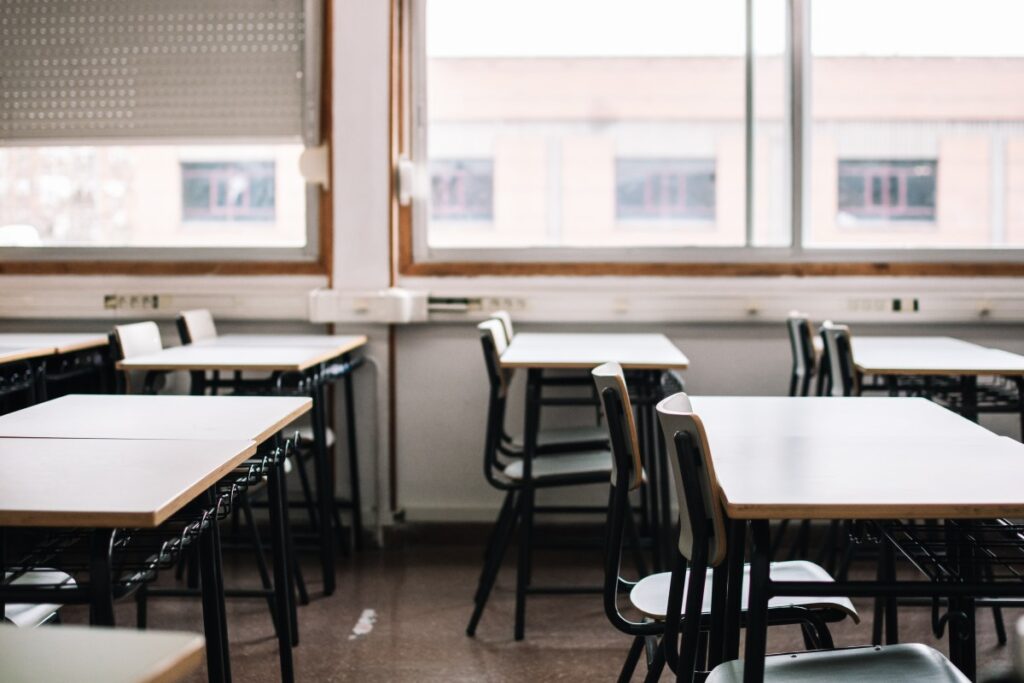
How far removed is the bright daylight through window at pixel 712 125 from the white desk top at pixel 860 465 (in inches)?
83.9

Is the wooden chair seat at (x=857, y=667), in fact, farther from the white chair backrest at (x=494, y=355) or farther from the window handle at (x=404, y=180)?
the window handle at (x=404, y=180)

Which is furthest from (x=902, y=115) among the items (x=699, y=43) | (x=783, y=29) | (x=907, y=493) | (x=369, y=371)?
(x=907, y=493)

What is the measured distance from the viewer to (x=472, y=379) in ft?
14.5

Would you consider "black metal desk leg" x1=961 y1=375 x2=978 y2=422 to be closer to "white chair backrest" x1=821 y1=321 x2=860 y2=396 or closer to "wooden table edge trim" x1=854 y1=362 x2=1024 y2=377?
"wooden table edge trim" x1=854 y1=362 x2=1024 y2=377

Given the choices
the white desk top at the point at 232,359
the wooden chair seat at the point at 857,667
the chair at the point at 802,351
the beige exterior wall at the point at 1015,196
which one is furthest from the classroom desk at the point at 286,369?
the beige exterior wall at the point at 1015,196

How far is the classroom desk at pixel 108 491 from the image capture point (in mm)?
1459

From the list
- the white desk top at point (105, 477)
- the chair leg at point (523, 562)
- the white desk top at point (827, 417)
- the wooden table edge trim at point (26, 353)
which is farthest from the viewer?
the wooden table edge trim at point (26, 353)

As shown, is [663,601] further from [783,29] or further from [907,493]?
[783,29]

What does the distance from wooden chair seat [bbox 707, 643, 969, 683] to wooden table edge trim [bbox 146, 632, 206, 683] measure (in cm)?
94

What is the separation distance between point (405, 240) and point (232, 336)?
837 mm

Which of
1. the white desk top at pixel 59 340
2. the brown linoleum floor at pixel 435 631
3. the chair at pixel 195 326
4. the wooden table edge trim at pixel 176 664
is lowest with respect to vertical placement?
the brown linoleum floor at pixel 435 631

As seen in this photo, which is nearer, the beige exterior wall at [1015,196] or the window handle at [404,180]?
the window handle at [404,180]

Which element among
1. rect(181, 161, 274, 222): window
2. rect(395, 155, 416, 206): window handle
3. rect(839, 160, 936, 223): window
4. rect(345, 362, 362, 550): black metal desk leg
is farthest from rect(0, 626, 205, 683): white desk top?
rect(839, 160, 936, 223): window

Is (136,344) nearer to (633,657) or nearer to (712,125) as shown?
(633,657)
